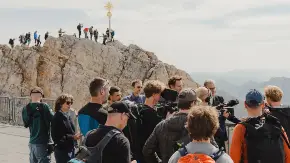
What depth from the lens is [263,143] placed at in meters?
4.78

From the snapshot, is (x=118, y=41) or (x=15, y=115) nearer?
(x=15, y=115)

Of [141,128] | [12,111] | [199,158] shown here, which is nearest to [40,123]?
[141,128]

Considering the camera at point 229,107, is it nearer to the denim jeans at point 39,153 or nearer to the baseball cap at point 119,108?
the baseball cap at point 119,108

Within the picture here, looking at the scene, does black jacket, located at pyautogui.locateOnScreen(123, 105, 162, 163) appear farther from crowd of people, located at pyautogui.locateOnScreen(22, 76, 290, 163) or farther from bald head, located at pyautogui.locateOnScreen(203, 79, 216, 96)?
bald head, located at pyautogui.locateOnScreen(203, 79, 216, 96)

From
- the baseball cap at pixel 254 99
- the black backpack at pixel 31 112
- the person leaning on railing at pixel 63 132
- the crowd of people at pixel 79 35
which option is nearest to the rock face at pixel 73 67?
the crowd of people at pixel 79 35

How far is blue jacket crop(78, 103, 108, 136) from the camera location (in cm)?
551

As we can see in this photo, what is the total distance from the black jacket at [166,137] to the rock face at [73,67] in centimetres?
4478

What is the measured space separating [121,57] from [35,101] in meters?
49.6

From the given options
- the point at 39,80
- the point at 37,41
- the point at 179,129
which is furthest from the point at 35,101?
the point at 37,41

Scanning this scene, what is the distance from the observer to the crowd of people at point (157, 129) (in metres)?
3.71

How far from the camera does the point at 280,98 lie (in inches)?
247

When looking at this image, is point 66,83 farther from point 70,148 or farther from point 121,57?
point 70,148

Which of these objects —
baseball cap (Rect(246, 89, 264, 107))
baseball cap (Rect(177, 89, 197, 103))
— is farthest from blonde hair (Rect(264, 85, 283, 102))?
baseball cap (Rect(177, 89, 197, 103))

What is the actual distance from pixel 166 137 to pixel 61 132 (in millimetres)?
2682
